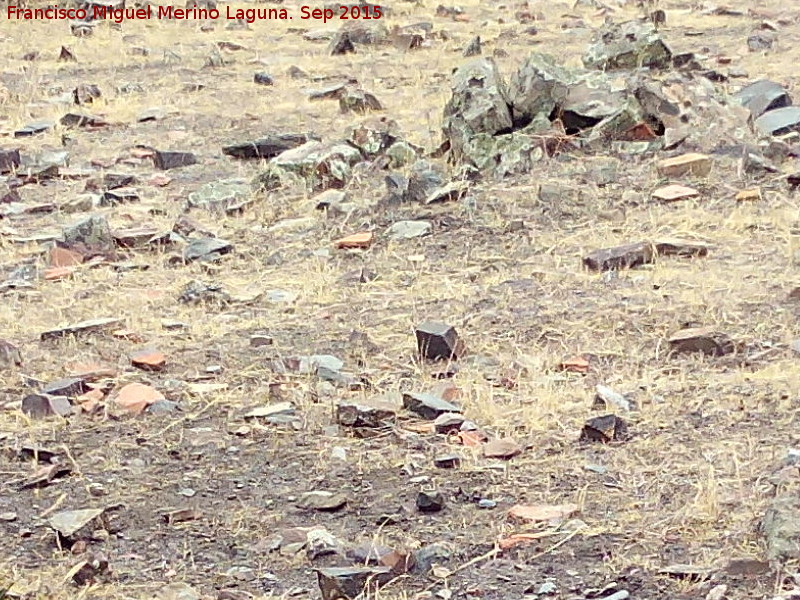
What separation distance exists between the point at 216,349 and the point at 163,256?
120 centimetres

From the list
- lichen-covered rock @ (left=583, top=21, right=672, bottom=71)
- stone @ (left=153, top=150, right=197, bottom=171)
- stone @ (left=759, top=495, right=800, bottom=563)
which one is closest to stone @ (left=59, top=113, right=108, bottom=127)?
stone @ (left=153, top=150, right=197, bottom=171)

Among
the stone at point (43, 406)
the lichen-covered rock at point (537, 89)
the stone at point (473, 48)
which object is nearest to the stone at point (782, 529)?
the stone at point (43, 406)

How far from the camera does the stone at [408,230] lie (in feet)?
19.3

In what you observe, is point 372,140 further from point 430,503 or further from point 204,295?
point 430,503

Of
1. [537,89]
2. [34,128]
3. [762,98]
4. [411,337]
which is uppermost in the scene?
[537,89]

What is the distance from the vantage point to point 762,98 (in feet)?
24.4

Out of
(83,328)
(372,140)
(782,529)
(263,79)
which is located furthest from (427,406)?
(263,79)

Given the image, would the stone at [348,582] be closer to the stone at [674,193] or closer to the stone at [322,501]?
the stone at [322,501]

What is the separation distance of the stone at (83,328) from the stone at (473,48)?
18.5ft

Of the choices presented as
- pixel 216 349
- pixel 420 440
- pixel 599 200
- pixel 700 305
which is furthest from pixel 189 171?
pixel 420 440

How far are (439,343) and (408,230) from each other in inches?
60.3

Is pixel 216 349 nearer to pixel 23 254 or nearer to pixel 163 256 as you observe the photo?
pixel 163 256

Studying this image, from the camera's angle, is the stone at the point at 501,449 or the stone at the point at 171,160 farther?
the stone at the point at 171,160

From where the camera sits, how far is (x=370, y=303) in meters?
5.14
